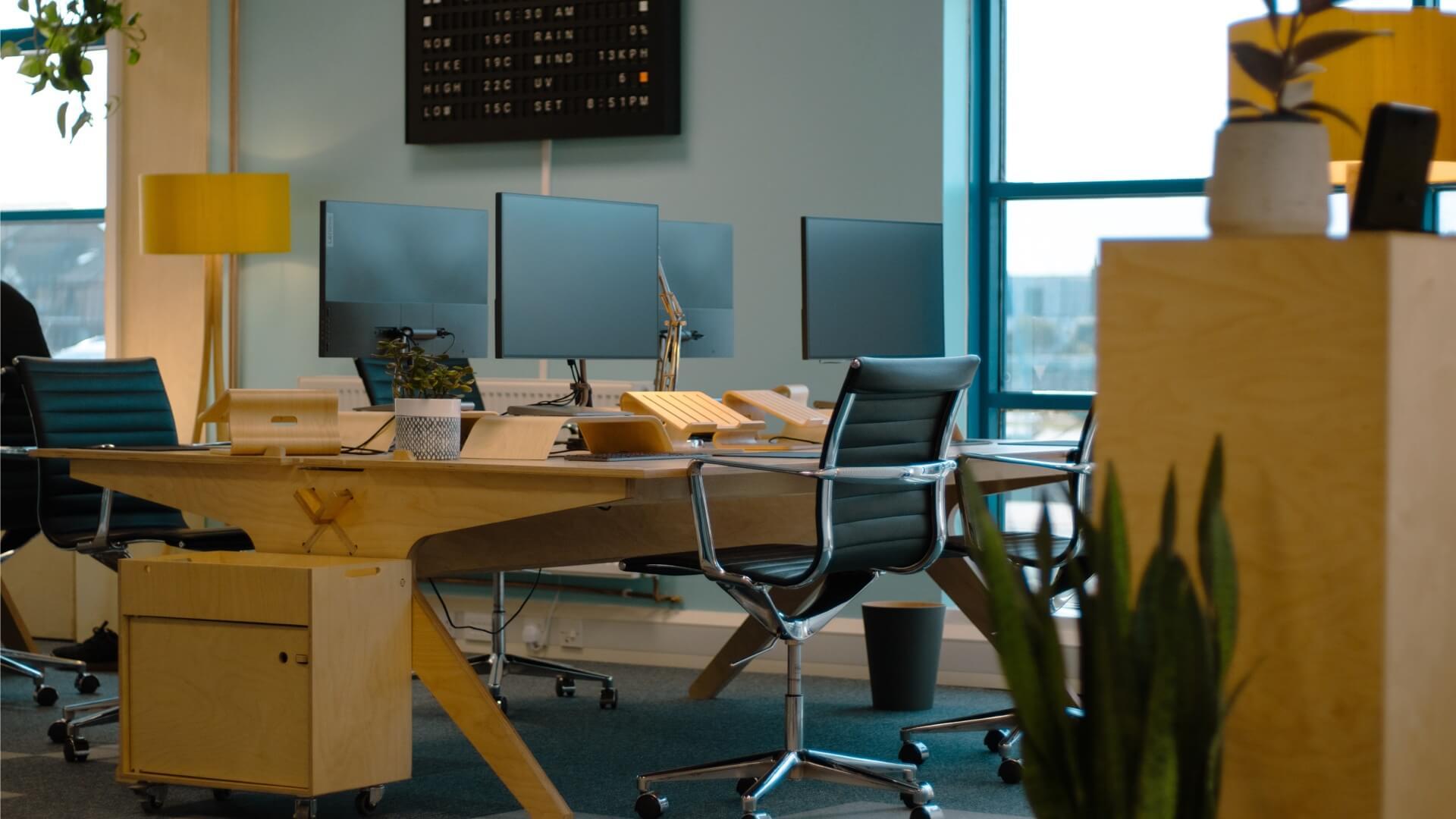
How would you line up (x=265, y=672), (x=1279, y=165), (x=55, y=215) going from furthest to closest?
(x=55, y=215)
(x=265, y=672)
(x=1279, y=165)

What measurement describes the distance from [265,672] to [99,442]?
Result: 1.41m

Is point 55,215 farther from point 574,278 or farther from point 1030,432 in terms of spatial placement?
point 1030,432

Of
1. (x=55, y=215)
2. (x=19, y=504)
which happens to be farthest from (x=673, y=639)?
(x=55, y=215)

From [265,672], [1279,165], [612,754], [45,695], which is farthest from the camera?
[45,695]

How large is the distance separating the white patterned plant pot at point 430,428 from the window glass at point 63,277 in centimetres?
343

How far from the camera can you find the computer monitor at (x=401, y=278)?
377cm

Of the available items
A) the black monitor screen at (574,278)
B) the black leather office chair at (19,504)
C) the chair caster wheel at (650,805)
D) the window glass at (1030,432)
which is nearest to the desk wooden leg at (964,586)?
the window glass at (1030,432)

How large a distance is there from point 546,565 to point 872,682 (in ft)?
3.84

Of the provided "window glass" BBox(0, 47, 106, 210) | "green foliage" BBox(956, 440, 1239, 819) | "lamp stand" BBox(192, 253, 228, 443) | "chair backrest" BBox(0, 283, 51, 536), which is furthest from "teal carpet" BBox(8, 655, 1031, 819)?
"window glass" BBox(0, 47, 106, 210)

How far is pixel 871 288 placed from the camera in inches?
166

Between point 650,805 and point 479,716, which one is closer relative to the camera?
point 479,716

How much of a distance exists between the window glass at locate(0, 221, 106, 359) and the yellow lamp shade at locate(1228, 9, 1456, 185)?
4733 millimetres

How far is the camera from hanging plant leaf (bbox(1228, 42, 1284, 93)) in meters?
1.93

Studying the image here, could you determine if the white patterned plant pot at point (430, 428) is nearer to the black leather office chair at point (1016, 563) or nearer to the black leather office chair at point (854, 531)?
the black leather office chair at point (854, 531)
